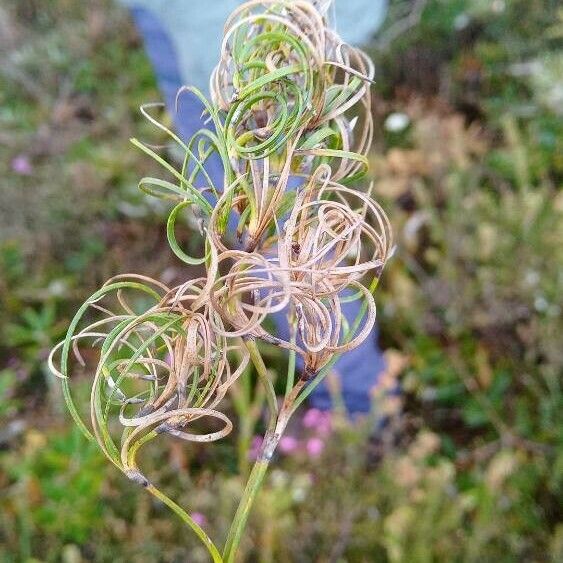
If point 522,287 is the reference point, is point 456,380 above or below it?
below

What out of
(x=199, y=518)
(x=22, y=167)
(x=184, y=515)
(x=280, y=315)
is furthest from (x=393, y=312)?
(x=184, y=515)

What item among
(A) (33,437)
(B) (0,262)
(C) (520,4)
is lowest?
(A) (33,437)

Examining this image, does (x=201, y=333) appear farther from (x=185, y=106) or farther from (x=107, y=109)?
(x=107, y=109)

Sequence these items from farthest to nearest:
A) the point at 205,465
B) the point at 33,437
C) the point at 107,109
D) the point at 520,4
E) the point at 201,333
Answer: the point at 107,109, the point at 520,4, the point at 205,465, the point at 33,437, the point at 201,333

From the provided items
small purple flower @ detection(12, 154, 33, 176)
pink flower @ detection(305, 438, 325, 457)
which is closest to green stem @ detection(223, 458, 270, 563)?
pink flower @ detection(305, 438, 325, 457)

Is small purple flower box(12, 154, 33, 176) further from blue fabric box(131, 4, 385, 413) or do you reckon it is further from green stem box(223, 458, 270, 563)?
green stem box(223, 458, 270, 563)

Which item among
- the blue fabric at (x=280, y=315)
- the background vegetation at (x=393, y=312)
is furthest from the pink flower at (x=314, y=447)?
the blue fabric at (x=280, y=315)

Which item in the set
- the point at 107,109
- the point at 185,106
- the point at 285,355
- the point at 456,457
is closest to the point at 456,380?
the point at 456,457
